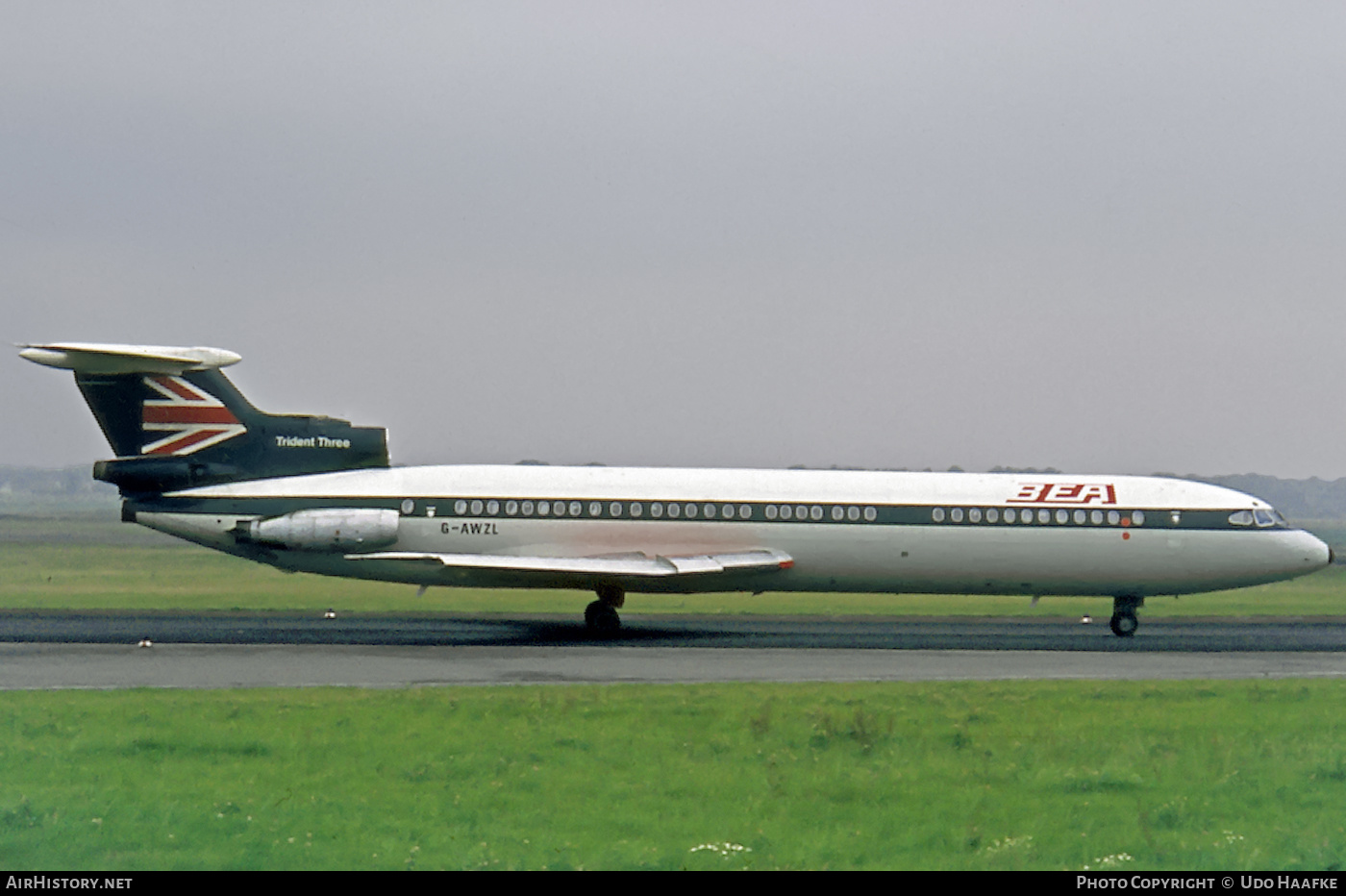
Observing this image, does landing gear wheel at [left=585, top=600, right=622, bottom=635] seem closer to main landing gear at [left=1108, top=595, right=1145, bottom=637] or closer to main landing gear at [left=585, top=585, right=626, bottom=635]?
main landing gear at [left=585, top=585, right=626, bottom=635]

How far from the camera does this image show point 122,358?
1045 inches

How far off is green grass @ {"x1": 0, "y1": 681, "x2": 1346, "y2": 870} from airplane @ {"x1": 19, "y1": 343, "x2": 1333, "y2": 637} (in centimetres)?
1010

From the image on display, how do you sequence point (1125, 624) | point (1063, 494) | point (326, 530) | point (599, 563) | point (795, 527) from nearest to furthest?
point (599, 563)
point (326, 530)
point (795, 527)
point (1125, 624)
point (1063, 494)

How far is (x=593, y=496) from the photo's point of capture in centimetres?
2752

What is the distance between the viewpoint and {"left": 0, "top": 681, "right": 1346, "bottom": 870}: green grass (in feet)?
30.5

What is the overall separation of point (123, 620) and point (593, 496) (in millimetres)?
10851

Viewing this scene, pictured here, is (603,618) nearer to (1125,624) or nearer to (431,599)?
(431,599)

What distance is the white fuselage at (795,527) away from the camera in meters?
27.3

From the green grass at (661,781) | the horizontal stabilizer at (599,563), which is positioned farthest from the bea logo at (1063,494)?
the green grass at (661,781)

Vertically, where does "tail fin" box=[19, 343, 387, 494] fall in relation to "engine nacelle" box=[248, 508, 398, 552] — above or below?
above

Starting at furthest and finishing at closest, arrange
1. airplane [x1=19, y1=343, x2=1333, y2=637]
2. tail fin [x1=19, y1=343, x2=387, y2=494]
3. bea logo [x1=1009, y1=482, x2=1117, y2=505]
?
1. bea logo [x1=1009, y1=482, x2=1117, y2=505]
2. airplane [x1=19, y1=343, x2=1333, y2=637]
3. tail fin [x1=19, y1=343, x2=387, y2=494]

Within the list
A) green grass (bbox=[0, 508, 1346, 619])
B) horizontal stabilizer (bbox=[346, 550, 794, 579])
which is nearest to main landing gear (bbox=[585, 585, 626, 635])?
horizontal stabilizer (bbox=[346, 550, 794, 579])

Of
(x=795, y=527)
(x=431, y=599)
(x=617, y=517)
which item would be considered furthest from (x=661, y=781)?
(x=431, y=599)

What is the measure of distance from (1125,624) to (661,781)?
1938 cm
